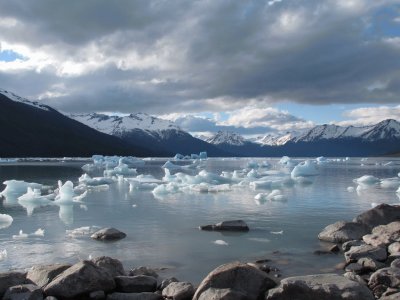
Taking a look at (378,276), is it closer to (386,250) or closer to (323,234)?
(386,250)

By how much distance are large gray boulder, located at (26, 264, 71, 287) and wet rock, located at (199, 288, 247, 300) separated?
3.09 meters

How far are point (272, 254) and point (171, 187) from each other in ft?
56.1

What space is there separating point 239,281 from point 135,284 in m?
2.02

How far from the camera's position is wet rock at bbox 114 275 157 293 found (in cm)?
884

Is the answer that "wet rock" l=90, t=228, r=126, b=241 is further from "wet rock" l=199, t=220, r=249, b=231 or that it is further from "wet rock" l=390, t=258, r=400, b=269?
"wet rock" l=390, t=258, r=400, b=269

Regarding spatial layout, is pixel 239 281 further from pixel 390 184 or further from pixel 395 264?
pixel 390 184

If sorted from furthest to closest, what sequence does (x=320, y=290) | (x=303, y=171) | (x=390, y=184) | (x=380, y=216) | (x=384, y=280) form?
(x=303, y=171)
(x=390, y=184)
(x=380, y=216)
(x=384, y=280)
(x=320, y=290)

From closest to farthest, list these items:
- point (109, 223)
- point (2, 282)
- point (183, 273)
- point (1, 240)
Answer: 1. point (2, 282)
2. point (183, 273)
3. point (1, 240)
4. point (109, 223)

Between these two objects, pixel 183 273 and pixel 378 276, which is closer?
pixel 378 276

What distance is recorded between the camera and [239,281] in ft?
27.4

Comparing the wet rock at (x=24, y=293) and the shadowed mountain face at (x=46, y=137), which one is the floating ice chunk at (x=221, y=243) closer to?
the wet rock at (x=24, y=293)

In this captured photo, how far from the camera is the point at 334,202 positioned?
74.5 ft

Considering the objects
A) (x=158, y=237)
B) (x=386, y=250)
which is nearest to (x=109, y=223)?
(x=158, y=237)

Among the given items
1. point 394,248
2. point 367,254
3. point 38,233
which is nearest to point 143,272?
point 367,254
